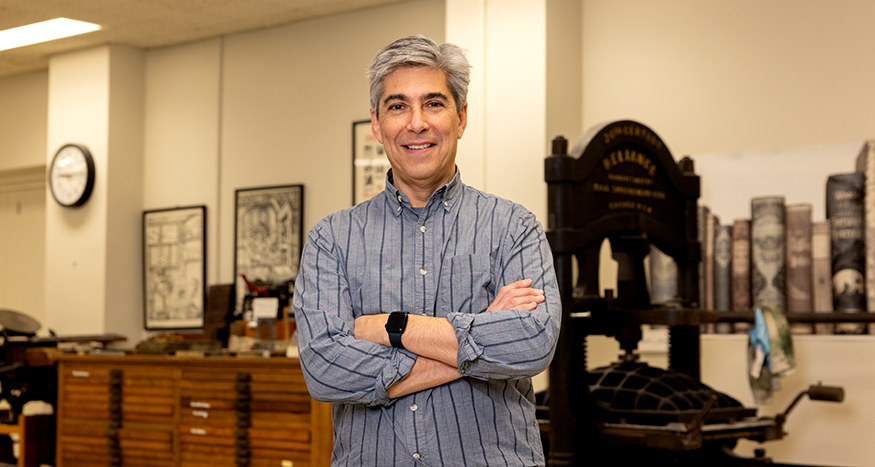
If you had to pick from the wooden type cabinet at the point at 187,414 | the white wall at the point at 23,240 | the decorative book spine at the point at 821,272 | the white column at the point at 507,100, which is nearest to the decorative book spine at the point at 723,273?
the decorative book spine at the point at 821,272

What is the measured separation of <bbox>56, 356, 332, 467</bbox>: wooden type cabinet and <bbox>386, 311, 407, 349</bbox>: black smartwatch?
2.71 m

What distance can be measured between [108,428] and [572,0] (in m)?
3.76

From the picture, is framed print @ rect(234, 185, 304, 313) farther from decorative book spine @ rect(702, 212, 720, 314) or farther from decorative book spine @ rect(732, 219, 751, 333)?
decorative book spine @ rect(732, 219, 751, 333)

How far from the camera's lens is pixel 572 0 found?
4.98 m

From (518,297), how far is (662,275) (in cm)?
315

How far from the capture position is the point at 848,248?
4.33 m

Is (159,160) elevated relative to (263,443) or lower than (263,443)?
elevated

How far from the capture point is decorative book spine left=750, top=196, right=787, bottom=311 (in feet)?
14.9

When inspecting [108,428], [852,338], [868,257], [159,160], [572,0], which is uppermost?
[572,0]

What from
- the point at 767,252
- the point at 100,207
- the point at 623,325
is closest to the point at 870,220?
the point at 767,252

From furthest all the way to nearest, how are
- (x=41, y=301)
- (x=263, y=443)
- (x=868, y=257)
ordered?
1. (x=41, y=301)
2. (x=263, y=443)
3. (x=868, y=257)

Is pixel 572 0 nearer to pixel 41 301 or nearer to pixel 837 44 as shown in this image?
pixel 837 44

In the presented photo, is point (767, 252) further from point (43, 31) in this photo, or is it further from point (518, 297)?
point (43, 31)

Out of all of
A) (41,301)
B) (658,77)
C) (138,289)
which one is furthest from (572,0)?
(41,301)
